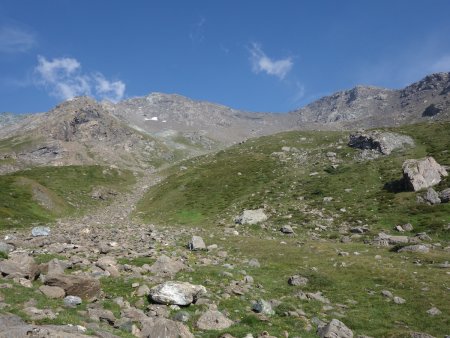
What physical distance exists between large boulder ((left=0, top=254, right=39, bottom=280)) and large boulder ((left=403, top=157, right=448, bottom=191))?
54799 millimetres

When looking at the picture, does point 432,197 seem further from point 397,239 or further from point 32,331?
point 32,331

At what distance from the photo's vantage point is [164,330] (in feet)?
53.9

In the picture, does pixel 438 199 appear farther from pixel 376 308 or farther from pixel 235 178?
pixel 235 178

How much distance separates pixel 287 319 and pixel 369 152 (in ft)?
265

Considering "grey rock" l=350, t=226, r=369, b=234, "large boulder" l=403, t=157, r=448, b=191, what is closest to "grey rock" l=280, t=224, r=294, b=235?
"grey rock" l=350, t=226, r=369, b=234

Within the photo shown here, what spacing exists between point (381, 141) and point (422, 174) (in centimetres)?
3620

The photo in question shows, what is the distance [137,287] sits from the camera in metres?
22.8

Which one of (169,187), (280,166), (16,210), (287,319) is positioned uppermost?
(280,166)

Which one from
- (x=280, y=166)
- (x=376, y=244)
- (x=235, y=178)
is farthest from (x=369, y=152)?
(x=376, y=244)

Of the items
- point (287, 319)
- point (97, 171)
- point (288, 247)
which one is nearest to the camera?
point (287, 319)

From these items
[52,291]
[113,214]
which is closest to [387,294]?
[52,291]

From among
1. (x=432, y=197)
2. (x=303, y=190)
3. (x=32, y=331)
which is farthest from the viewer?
(x=303, y=190)

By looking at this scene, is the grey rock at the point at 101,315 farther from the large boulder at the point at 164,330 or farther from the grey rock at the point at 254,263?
the grey rock at the point at 254,263

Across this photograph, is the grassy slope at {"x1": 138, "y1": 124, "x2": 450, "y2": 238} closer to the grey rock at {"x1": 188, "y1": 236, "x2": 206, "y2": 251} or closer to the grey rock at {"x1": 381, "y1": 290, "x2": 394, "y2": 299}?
the grey rock at {"x1": 188, "y1": 236, "x2": 206, "y2": 251}
